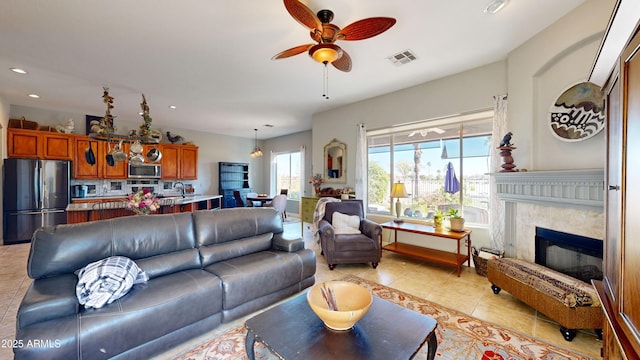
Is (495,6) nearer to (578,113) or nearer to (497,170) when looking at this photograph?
(578,113)

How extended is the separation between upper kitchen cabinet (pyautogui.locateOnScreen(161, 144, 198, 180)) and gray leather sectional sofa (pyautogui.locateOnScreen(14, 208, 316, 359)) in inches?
199

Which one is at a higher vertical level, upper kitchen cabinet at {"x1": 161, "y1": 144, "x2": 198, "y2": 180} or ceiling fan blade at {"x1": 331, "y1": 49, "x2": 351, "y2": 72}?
ceiling fan blade at {"x1": 331, "y1": 49, "x2": 351, "y2": 72}

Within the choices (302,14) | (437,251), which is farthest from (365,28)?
(437,251)

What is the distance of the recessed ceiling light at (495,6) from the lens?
6.95 feet

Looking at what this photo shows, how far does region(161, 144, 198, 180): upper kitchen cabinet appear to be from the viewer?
664cm

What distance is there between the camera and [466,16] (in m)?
2.33

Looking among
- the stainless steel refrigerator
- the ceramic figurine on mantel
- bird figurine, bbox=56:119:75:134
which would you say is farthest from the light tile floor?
bird figurine, bbox=56:119:75:134

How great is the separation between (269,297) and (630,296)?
2.31 meters

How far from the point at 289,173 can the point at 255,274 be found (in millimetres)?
6321

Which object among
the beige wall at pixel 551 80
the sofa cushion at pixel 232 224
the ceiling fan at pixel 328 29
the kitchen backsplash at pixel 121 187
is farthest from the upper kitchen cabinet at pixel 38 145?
the beige wall at pixel 551 80

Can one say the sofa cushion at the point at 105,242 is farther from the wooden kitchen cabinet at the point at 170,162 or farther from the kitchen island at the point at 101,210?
the wooden kitchen cabinet at the point at 170,162

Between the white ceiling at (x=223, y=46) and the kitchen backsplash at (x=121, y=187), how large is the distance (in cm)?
189

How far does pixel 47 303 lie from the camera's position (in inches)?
56.7

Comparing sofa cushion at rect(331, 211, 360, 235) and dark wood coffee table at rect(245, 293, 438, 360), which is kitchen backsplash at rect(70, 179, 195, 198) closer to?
sofa cushion at rect(331, 211, 360, 235)
